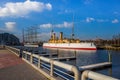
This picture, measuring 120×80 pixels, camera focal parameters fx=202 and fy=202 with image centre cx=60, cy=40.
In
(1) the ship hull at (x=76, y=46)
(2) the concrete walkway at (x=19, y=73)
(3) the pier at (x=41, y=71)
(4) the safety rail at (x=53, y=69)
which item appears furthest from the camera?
(1) the ship hull at (x=76, y=46)

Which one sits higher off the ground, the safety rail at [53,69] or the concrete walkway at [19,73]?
the safety rail at [53,69]

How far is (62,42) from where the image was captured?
115 metres

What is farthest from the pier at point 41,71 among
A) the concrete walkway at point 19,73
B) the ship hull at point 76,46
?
the ship hull at point 76,46

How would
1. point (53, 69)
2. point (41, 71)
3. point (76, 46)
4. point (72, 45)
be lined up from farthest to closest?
point (72, 45), point (76, 46), point (41, 71), point (53, 69)

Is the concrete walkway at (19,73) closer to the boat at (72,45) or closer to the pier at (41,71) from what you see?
the pier at (41,71)

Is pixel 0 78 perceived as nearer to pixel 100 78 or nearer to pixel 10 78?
pixel 10 78

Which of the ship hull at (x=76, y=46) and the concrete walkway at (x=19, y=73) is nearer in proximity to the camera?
the concrete walkway at (x=19, y=73)

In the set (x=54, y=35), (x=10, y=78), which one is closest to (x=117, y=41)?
(x=54, y=35)

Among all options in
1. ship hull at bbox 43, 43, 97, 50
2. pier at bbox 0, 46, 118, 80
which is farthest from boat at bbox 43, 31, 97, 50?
pier at bbox 0, 46, 118, 80

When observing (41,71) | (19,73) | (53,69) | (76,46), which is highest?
(53,69)

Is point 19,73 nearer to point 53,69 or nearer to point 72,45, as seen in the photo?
point 53,69

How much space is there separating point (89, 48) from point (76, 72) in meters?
88.5

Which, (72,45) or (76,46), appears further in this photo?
(72,45)

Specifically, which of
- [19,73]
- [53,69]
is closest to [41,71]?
[19,73]
